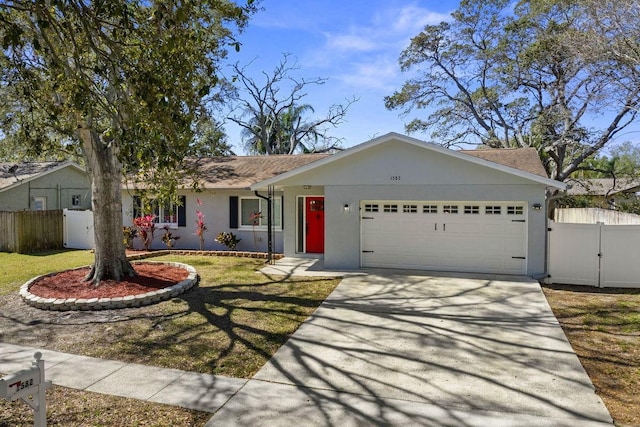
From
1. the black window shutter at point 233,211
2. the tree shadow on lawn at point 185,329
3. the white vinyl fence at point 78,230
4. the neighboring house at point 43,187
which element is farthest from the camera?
the neighboring house at point 43,187

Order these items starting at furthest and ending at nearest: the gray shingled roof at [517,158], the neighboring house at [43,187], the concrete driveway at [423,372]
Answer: the neighboring house at [43,187] < the gray shingled roof at [517,158] < the concrete driveway at [423,372]

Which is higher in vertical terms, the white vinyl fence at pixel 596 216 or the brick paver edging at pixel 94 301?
the white vinyl fence at pixel 596 216

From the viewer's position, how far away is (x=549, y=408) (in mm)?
4426

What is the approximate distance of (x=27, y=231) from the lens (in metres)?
16.0

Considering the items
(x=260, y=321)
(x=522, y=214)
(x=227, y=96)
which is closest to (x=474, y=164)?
(x=522, y=214)

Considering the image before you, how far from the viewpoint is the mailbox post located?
10.0 feet

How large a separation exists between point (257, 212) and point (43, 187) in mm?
13323

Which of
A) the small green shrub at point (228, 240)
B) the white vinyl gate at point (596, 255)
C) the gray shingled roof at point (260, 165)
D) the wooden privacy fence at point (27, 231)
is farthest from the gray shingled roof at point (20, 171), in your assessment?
the white vinyl gate at point (596, 255)

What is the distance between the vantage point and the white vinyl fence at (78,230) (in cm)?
1675

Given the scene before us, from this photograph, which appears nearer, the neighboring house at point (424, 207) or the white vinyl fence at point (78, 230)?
the neighboring house at point (424, 207)

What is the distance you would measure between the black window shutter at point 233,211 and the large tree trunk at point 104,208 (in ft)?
19.3

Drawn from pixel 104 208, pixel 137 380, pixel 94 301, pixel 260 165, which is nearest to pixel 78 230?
pixel 260 165

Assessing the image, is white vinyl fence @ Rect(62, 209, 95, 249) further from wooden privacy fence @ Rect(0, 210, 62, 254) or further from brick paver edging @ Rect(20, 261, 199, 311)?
brick paver edging @ Rect(20, 261, 199, 311)

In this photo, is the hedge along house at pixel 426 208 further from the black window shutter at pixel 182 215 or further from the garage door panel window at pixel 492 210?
the black window shutter at pixel 182 215
